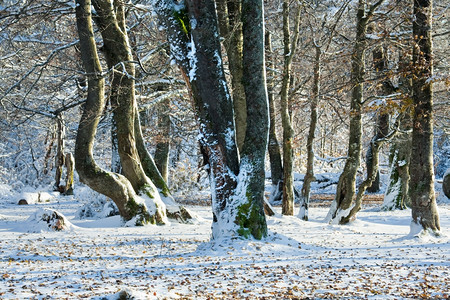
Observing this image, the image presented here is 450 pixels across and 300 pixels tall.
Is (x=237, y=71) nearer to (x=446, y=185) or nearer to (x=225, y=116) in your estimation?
(x=225, y=116)

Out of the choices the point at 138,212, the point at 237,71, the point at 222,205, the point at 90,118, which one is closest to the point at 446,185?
the point at 237,71

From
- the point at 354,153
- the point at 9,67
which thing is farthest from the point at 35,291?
the point at 9,67

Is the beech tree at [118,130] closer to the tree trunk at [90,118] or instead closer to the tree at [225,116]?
the tree trunk at [90,118]

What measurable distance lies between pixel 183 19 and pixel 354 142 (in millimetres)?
5971

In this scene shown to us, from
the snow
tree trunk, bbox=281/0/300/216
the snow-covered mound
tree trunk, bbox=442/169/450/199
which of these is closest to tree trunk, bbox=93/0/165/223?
the snow-covered mound

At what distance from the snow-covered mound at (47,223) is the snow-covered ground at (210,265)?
60 mm

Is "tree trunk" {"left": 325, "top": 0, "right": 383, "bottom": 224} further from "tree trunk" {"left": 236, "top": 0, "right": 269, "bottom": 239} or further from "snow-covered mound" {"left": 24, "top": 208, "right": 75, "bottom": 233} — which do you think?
"snow-covered mound" {"left": 24, "top": 208, "right": 75, "bottom": 233}

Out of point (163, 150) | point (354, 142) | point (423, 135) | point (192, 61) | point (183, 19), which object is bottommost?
point (423, 135)

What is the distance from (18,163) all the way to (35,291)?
27.2m

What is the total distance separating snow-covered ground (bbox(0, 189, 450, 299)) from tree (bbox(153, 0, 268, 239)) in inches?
18.6

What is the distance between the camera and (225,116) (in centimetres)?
710

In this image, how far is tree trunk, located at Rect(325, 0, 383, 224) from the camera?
36.1ft

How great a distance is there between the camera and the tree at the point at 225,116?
702 centimetres

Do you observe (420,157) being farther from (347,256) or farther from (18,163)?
(18,163)
